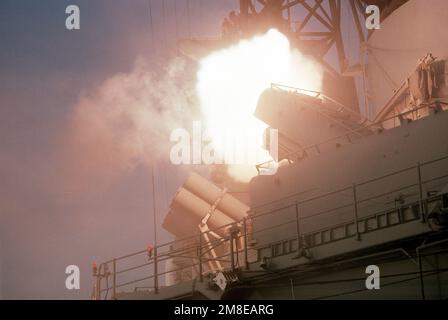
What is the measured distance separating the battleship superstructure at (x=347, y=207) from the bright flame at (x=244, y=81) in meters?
5.15

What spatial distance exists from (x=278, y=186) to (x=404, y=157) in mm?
2685

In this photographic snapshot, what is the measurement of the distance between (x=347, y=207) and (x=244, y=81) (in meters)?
10.0

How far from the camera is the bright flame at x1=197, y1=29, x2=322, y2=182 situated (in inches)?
923

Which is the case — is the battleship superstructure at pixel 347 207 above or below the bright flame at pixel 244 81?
below

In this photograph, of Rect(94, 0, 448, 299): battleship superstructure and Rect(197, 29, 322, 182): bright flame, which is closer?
Rect(94, 0, 448, 299): battleship superstructure

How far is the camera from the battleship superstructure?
12438 millimetres

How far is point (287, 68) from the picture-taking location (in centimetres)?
2373

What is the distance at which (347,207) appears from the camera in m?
14.1

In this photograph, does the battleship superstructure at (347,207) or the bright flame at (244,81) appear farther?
the bright flame at (244,81)

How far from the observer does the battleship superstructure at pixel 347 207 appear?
12.4m

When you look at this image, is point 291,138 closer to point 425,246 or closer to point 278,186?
point 278,186

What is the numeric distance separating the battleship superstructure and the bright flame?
5.15 meters

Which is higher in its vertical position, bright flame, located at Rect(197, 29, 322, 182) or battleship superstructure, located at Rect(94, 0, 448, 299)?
bright flame, located at Rect(197, 29, 322, 182)
